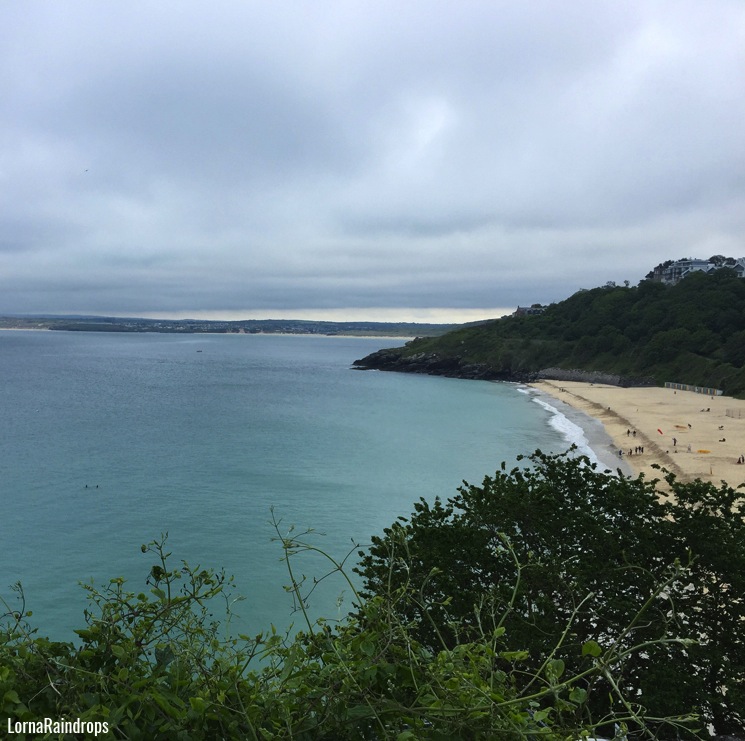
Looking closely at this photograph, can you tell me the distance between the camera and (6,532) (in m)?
28.1

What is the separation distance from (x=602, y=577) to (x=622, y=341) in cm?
11258

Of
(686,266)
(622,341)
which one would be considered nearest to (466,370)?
(622,341)

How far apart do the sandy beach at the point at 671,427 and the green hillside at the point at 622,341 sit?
10.7 metres

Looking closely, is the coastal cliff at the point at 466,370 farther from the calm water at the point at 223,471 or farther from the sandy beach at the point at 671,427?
the calm water at the point at 223,471

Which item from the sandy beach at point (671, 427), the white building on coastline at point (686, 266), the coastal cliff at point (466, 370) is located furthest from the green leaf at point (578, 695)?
the white building on coastline at point (686, 266)

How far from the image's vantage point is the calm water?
24.2 m

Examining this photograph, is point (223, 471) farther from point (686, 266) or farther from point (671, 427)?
point (686, 266)

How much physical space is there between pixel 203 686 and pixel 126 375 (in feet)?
394

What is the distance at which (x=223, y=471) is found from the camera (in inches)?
1609

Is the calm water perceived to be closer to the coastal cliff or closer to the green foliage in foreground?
the green foliage in foreground

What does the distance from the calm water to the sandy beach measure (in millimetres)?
6560

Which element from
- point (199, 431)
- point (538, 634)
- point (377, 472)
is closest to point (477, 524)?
point (538, 634)

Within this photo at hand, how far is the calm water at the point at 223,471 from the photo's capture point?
24203mm

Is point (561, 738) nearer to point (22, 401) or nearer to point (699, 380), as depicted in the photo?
point (22, 401)
